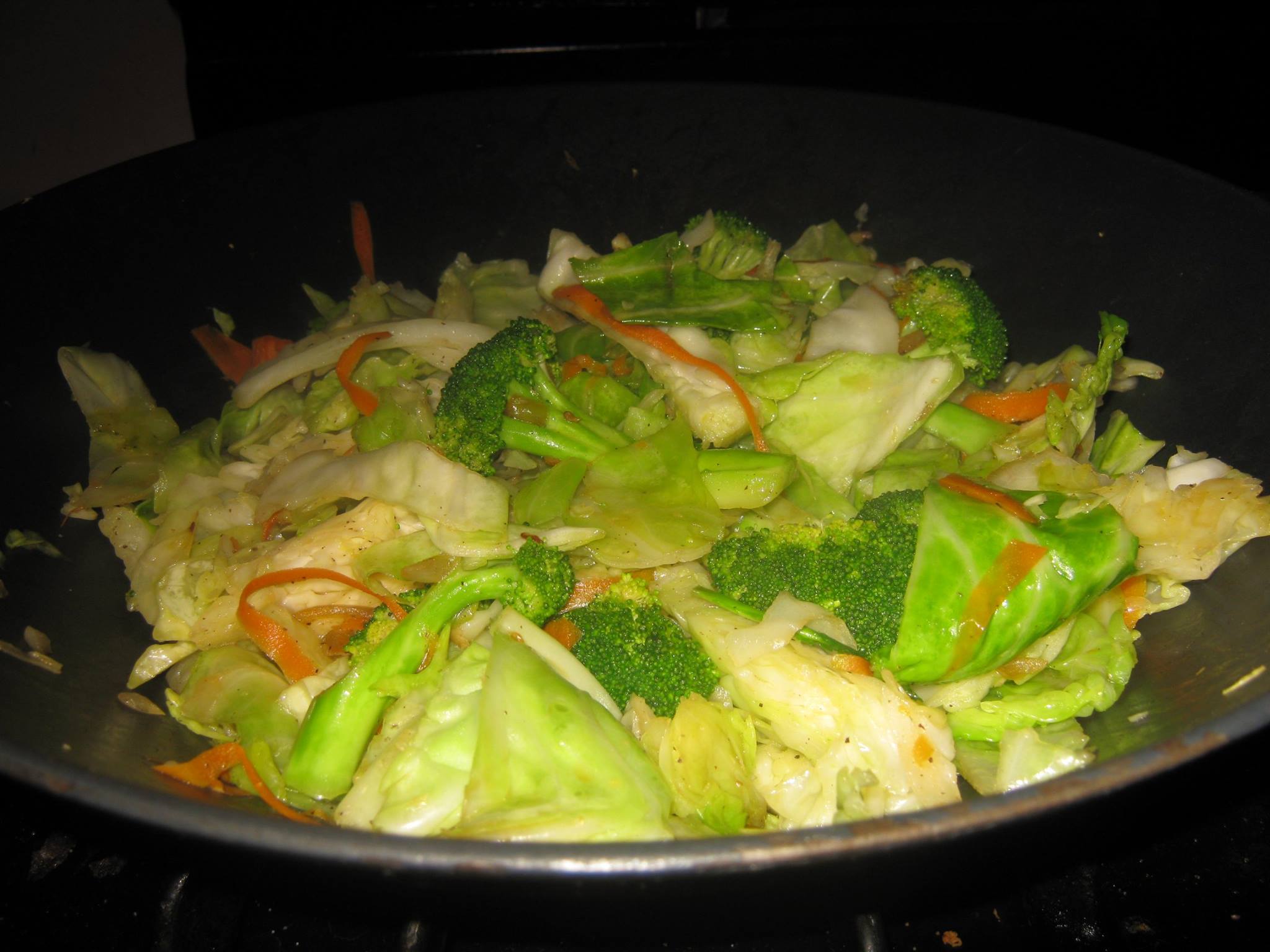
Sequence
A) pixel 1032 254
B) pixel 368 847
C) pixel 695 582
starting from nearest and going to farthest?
pixel 368 847, pixel 695 582, pixel 1032 254

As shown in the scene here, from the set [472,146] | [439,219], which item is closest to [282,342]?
[439,219]

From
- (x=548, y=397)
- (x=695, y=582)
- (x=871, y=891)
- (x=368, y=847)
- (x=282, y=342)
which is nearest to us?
(x=368, y=847)

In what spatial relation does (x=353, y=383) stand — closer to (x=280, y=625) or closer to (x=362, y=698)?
(x=280, y=625)

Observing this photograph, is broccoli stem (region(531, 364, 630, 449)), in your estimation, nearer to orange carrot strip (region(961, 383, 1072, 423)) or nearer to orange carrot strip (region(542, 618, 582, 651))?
orange carrot strip (region(542, 618, 582, 651))

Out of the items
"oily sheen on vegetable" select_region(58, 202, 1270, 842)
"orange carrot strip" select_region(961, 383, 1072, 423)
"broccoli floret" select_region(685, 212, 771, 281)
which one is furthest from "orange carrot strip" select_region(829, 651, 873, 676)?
"broccoli floret" select_region(685, 212, 771, 281)

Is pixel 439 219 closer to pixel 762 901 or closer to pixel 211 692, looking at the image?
pixel 211 692

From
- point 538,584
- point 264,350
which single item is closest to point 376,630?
point 538,584
